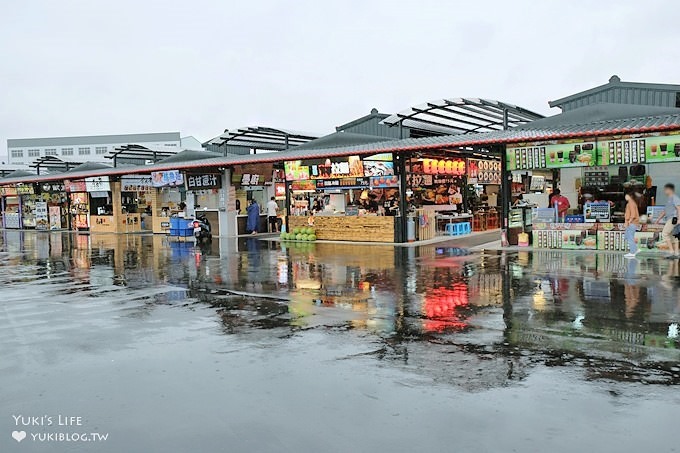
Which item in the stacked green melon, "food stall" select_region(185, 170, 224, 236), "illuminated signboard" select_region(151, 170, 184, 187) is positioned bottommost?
the stacked green melon

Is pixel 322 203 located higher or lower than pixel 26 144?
lower

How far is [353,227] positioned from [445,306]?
41.0ft

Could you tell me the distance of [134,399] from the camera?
17.5ft

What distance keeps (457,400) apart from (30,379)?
165 inches

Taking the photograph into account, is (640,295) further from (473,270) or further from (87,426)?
(87,426)

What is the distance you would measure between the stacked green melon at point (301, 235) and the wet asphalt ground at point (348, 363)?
9469mm

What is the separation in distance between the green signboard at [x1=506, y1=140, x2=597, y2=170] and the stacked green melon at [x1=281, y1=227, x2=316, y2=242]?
7892 millimetres

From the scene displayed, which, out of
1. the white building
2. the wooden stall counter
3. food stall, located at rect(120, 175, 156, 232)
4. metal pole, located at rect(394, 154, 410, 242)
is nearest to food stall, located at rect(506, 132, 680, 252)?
metal pole, located at rect(394, 154, 410, 242)

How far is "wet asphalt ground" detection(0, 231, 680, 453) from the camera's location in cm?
450

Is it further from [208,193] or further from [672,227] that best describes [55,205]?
[672,227]

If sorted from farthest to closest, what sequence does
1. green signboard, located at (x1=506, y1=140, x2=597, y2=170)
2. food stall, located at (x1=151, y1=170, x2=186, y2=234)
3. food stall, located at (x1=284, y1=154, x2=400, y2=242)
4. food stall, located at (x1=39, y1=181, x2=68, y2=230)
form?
1. food stall, located at (x1=39, y1=181, x2=68, y2=230)
2. food stall, located at (x1=151, y1=170, x2=186, y2=234)
3. food stall, located at (x1=284, y1=154, x2=400, y2=242)
4. green signboard, located at (x1=506, y1=140, x2=597, y2=170)

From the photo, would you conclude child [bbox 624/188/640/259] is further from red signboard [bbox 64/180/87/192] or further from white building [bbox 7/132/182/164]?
white building [bbox 7/132/182/164]

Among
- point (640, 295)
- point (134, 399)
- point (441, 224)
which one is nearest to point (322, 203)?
point (441, 224)

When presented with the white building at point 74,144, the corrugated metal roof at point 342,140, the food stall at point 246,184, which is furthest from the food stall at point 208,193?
the white building at point 74,144
